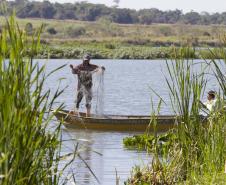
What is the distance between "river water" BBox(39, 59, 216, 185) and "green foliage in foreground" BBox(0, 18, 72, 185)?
18.5 inches

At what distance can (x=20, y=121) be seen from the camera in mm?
6254

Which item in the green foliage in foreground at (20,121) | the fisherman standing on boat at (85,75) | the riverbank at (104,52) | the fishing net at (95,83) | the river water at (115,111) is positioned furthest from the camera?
the riverbank at (104,52)

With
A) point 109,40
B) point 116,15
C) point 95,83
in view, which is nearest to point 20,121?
point 95,83

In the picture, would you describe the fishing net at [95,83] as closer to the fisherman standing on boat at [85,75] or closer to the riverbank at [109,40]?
the fisherman standing on boat at [85,75]

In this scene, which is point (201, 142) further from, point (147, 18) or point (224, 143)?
point (147, 18)

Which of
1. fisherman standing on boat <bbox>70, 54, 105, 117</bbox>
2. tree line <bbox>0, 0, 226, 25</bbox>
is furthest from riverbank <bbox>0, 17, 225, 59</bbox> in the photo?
fisherman standing on boat <bbox>70, 54, 105, 117</bbox>

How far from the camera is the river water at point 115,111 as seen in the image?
13398mm

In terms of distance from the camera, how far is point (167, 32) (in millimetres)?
103375

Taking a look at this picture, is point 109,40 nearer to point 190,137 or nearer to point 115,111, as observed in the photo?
point 115,111

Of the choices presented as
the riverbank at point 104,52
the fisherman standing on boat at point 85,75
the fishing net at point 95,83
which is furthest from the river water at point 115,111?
the riverbank at point 104,52

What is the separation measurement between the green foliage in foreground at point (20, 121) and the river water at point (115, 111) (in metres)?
0.47

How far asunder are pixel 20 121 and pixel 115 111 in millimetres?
23605

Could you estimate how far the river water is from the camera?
44.0 feet

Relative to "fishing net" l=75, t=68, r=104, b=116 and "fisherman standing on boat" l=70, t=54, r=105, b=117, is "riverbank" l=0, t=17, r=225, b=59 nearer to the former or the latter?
"fishing net" l=75, t=68, r=104, b=116
